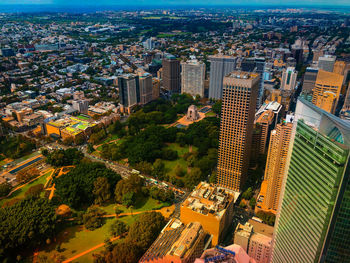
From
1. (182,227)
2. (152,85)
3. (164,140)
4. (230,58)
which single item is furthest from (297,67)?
(182,227)

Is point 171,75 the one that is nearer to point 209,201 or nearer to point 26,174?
point 26,174

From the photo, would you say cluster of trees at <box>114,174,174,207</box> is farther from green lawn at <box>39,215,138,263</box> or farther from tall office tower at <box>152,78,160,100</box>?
tall office tower at <box>152,78,160,100</box>

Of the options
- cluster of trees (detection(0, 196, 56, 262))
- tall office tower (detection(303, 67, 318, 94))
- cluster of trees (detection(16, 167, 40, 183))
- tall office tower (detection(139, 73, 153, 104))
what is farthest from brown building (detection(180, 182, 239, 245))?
tall office tower (detection(303, 67, 318, 94))

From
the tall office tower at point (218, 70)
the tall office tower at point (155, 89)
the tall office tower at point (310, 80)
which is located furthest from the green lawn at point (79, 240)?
the tall office tower at point (310, 80)

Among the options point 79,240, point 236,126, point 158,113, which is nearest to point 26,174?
point 79,240

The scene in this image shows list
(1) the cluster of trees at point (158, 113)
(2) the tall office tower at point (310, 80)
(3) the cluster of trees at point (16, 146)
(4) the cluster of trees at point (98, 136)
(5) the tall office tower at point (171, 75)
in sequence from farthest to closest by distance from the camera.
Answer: (5) the tall office tower at point (171, 75)
(2) the tall office tower at point (310, 80)
(1) the cluster of trees at point (158, 113)
(4) the cluster of trees at point (98, 136)
(3) the cluster of trees at point (16, 146)

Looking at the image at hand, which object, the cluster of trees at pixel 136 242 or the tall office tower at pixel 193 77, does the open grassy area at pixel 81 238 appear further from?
the tall office tower at pixel 193 77

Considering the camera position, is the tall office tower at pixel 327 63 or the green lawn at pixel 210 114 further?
the tall office tower at pixel 327 63
